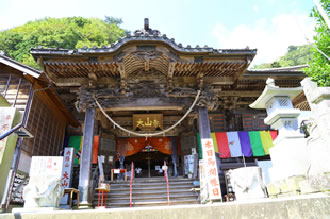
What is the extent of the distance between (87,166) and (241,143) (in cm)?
940

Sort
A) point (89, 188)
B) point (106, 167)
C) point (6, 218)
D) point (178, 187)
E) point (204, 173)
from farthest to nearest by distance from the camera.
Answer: point (106, 167) → point (178, 187) → point (204, 173) → point (89, 188) → point (6, 218)

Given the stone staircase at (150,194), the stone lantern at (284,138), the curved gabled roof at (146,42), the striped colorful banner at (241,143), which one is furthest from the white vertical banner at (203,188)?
the curved gabled roof at (146,42)

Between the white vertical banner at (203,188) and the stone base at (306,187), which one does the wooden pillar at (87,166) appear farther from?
the stone base at (306,187)

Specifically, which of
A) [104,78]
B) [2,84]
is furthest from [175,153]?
[2,84]

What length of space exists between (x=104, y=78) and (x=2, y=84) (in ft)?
15.5

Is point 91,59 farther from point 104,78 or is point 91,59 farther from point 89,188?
point 89,188

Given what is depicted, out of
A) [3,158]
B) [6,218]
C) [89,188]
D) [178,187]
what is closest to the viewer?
[6,218]

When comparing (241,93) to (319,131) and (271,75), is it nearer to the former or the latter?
(271,75)

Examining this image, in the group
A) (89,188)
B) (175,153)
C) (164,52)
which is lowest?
(89,188)

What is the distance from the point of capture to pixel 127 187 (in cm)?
991

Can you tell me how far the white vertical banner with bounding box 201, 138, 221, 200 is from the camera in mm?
8445

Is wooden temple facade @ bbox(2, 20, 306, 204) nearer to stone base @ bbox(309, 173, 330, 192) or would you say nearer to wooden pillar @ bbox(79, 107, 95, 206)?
wooden pillar @ bbox(79, 107, 95, 206)

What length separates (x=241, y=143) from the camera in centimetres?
1349

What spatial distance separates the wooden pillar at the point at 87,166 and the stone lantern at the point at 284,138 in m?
6.68
